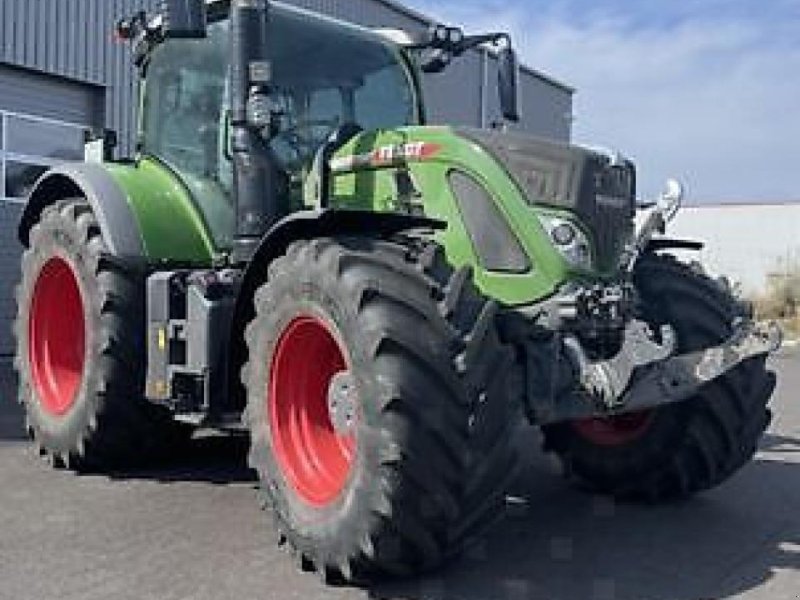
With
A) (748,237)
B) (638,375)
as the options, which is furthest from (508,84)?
(748,237)

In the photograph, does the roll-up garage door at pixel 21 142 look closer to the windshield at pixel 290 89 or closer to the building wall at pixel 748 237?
the windshield at pixel 290 89

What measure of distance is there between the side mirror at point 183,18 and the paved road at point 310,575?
230 centimetres

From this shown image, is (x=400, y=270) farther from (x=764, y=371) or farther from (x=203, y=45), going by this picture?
(x=203, y=45)

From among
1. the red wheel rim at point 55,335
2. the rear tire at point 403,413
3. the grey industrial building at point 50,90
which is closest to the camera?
the rear tire at point 403,413

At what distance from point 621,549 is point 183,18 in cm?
315

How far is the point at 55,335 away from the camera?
7191 millimetres

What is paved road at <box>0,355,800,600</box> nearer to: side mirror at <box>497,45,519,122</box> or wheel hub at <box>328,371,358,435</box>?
wheel hub at <box>328,371,358,435</box>

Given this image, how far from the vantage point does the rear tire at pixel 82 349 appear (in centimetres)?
622

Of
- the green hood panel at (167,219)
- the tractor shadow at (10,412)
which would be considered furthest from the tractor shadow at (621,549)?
the tractor shadow at (10,412)

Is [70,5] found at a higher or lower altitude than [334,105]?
higher

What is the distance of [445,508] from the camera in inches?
165

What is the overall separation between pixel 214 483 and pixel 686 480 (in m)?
2.50

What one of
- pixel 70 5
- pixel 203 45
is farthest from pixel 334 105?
pixel 70 5

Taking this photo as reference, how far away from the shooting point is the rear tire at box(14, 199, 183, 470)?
20.4 feet
